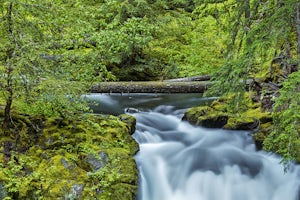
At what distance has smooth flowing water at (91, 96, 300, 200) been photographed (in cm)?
528

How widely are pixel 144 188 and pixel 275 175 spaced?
7.25 ft

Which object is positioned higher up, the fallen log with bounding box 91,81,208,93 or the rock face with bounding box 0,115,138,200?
the rock face with bounding box 0,115,138,200

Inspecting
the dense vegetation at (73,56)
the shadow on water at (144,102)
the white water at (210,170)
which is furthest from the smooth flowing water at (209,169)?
the shadow on water at (144,102)

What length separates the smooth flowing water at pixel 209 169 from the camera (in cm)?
528

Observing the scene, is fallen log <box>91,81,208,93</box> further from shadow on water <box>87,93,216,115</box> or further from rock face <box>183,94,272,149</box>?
rock face <box>183,94,272,149</box>

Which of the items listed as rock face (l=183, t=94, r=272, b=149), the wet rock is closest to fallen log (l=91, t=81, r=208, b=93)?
rock face (l=183, t=94, r=272, b=149)

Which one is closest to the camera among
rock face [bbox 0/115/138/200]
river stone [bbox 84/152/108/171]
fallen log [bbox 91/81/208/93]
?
rock face [bbox 0/115/138/200]

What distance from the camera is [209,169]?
5.76 m

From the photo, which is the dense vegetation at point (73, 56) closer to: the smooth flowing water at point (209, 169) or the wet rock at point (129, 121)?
the smooth flowing water at point (209, 169)

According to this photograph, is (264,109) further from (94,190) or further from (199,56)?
(199,56)

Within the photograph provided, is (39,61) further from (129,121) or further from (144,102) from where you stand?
(144,102)

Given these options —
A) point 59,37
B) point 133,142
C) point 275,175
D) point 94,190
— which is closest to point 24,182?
point 94,190

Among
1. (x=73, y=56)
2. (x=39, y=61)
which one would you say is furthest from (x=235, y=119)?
(x=39, y=61)

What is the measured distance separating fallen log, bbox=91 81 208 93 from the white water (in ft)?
10.3
